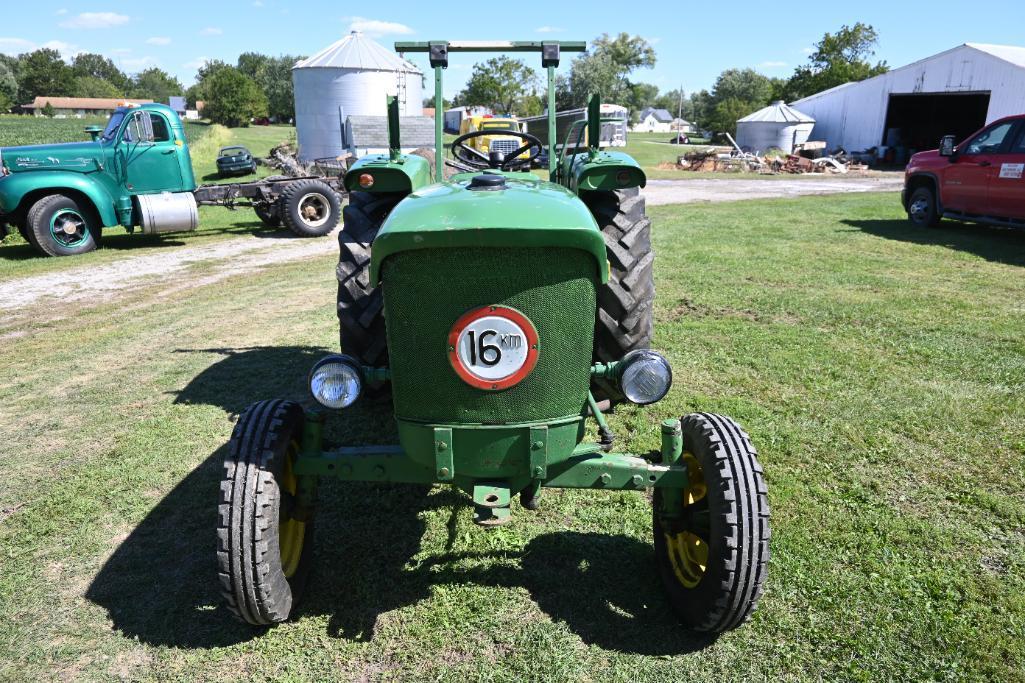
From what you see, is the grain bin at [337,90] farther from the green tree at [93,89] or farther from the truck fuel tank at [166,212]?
the green tree at [93,89]

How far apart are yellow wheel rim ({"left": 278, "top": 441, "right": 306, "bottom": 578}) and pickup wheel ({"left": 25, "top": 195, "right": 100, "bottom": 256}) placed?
9869 millimetres

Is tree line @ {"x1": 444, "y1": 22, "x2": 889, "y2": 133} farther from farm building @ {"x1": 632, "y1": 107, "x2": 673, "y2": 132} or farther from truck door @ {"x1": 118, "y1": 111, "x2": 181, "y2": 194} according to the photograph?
truck door @ {"x1": 118, "y1": 111, "x2": 181, "y2": 194}

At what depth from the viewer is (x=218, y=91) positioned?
69.9m

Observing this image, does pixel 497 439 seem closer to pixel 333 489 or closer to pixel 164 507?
pixel 333 489

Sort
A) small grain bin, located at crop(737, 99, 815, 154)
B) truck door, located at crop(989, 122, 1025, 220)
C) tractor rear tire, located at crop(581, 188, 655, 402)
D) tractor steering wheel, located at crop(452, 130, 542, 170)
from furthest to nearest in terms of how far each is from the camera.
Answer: small grain bin, located at crop(737, 99, 815, 154) → truck door, located at crop(989, 122, 1025, 220) → tractor steering wheel, located at crop(452, 130, 542, 170) → tractor rear tire, located at crop(581, 188, 655, 402)

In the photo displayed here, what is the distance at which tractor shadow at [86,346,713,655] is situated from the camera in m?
2.85

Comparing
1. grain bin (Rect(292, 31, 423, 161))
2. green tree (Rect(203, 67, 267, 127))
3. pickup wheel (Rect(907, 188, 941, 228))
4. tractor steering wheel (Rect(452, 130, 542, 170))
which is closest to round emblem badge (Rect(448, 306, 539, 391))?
tractor steering wheel (Rect(452, 130, 542, 170))

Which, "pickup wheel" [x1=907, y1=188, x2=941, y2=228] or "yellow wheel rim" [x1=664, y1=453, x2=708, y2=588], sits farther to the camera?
"pickup wheel" [x1=907, y1=188, x2=941, y2=228]

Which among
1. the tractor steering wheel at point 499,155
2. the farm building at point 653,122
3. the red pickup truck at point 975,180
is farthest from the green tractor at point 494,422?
the farm building at point 653,122

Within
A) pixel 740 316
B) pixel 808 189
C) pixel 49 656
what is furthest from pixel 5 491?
pixel 808 189

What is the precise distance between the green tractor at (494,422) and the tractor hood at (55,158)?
10.2 m

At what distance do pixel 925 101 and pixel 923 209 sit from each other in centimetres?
2701

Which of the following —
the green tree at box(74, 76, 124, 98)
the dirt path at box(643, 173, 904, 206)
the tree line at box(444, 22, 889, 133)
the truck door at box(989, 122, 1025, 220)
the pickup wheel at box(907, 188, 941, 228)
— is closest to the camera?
the truck door at box(989, 122, 1025, 220)

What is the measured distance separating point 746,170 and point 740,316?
2346 centimetres
